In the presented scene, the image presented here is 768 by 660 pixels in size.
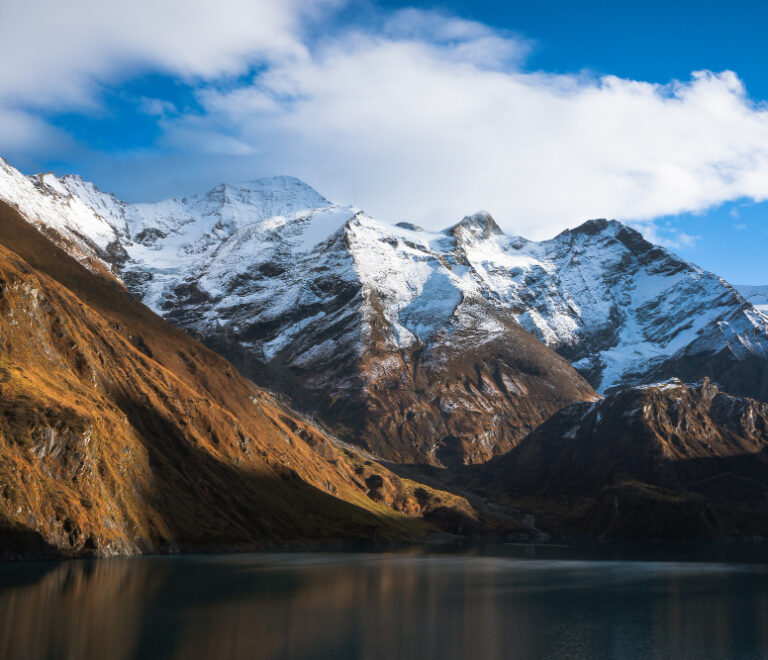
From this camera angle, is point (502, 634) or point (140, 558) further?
point (140, 558)

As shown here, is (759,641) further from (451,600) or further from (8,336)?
(8,336)

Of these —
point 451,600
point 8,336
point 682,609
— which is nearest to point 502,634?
point 451,600

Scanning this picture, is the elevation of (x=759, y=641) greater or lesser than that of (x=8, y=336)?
lesser

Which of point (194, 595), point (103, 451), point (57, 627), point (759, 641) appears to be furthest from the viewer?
point (103, 451)

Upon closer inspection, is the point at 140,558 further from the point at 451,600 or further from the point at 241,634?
the point at 241,634

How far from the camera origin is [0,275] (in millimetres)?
169750

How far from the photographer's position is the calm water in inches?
2864

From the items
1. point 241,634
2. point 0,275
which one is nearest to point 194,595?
point 241,634

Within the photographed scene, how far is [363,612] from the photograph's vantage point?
9412 centimetres

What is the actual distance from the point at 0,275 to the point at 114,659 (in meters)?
126

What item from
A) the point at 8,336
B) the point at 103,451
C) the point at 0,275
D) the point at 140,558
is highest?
the point at 0,275

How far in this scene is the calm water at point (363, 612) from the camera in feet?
239

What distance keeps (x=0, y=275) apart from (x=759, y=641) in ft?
503

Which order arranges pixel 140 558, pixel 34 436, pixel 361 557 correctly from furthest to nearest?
1. pixel 361 557
2. pixel 140 558
3. pixel 34 436
